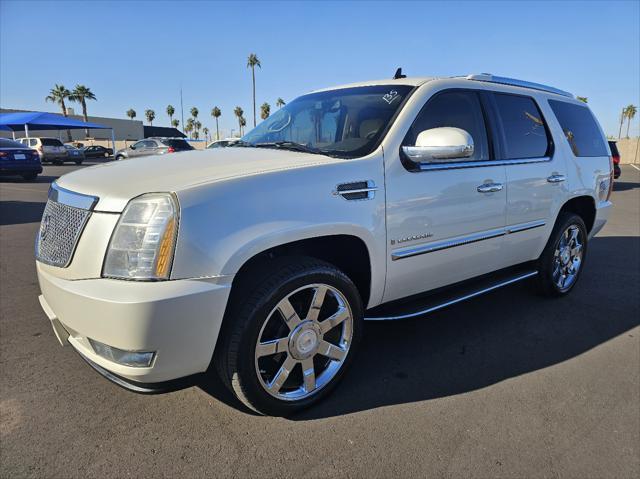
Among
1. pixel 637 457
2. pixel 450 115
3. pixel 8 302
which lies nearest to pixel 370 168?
pixel 450 115

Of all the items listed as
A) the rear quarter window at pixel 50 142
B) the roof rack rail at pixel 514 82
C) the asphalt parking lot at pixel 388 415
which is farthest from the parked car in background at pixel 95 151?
the roof rack rail at pixel 514 82

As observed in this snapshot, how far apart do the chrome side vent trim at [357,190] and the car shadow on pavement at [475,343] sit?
1203 millimetres

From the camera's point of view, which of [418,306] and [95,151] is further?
[95,151]

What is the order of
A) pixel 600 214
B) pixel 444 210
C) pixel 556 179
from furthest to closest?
pixel 600 214 → pixel 556 179 → pixel 444 210

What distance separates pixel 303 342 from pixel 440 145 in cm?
140

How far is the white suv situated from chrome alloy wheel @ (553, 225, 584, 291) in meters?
0.54

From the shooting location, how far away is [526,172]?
3.53 m

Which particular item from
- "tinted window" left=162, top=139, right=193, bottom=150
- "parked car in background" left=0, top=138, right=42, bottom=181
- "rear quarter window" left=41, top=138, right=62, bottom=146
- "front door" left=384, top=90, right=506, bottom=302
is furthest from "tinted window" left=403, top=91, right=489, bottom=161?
"rear quarter window" left=41, top=138, right=62, bottom=146

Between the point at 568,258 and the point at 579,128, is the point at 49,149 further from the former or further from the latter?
the point at 568,258

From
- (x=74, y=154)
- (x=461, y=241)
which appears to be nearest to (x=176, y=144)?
(x=74, y=154)

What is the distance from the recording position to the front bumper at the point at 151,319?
1869 mm

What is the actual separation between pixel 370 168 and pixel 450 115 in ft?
3.28

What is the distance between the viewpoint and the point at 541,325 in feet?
12.1

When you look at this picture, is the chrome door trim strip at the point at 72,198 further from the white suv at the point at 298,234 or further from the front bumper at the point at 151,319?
the front bumper at the point at 151,319
